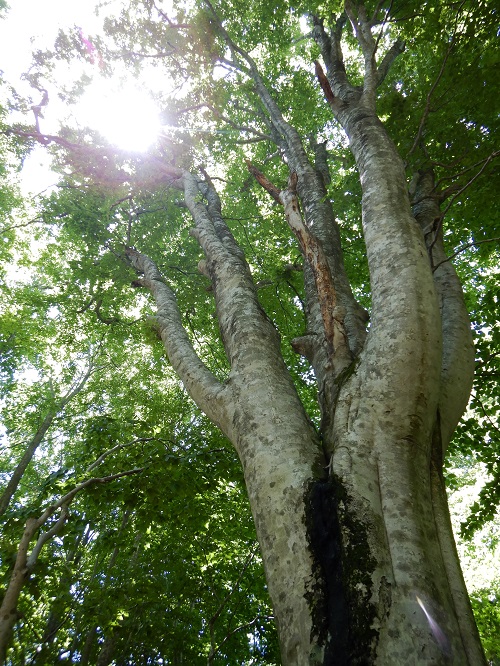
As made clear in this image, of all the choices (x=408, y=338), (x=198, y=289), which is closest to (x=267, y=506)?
(x=408, y=338)

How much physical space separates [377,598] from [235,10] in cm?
1058

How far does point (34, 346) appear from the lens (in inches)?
531

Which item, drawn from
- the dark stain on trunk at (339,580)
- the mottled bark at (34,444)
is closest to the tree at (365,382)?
the dark stain on trunk at (339,580)

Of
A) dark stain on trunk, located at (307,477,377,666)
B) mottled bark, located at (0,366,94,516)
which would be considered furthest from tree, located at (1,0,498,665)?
mottled bark, located at (0,366,94,516)

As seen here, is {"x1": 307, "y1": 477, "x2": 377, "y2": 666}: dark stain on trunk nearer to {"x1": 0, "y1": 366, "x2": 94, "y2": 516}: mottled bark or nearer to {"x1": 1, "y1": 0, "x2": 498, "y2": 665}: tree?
{"x1": 1, "y1": 0, "x2": 498, "y2": 665}: tree

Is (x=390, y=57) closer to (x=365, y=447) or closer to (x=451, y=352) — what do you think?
(x=451, y=352)

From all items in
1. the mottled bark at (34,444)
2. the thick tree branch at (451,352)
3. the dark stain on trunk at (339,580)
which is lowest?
the dark stain on trunk at (339,580)

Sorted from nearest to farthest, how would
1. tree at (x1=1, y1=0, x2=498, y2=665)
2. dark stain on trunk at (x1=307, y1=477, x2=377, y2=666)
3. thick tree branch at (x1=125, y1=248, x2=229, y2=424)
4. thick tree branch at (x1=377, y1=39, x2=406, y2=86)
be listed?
dark stain on trunk at (x1=307, y1=477, x2=377, y2=666) < tree at (x1=1, y1=0, x2=498, y2=665) < thick tree branch at (x1=125, y1=248, x2=229, y2=424) < thick tree branch at (x1=377, y1=39, x2=406, y2=86)

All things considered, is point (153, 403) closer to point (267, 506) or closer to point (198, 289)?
point (198, 289)

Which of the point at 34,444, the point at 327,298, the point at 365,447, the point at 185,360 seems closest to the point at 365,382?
the point at 365,447

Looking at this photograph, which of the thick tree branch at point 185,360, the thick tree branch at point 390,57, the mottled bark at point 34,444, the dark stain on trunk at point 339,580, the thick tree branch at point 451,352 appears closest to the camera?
the dark stain on trunk at point 339,580

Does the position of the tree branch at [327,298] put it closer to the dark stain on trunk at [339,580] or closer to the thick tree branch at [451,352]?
the thick tree branch at [451,352]

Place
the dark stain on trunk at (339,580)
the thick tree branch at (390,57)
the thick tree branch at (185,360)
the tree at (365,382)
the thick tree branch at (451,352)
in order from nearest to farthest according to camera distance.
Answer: the dark stain on trunk at (339,580), the tree at (365,382), the thick tree branch at (451,352), the thick tree branch at (185,360), the thick tree branch at (390,57)

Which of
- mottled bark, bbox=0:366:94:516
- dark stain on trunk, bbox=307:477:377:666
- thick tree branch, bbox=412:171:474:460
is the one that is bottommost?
dark stain on trunk, bbox=307:477:377:666
